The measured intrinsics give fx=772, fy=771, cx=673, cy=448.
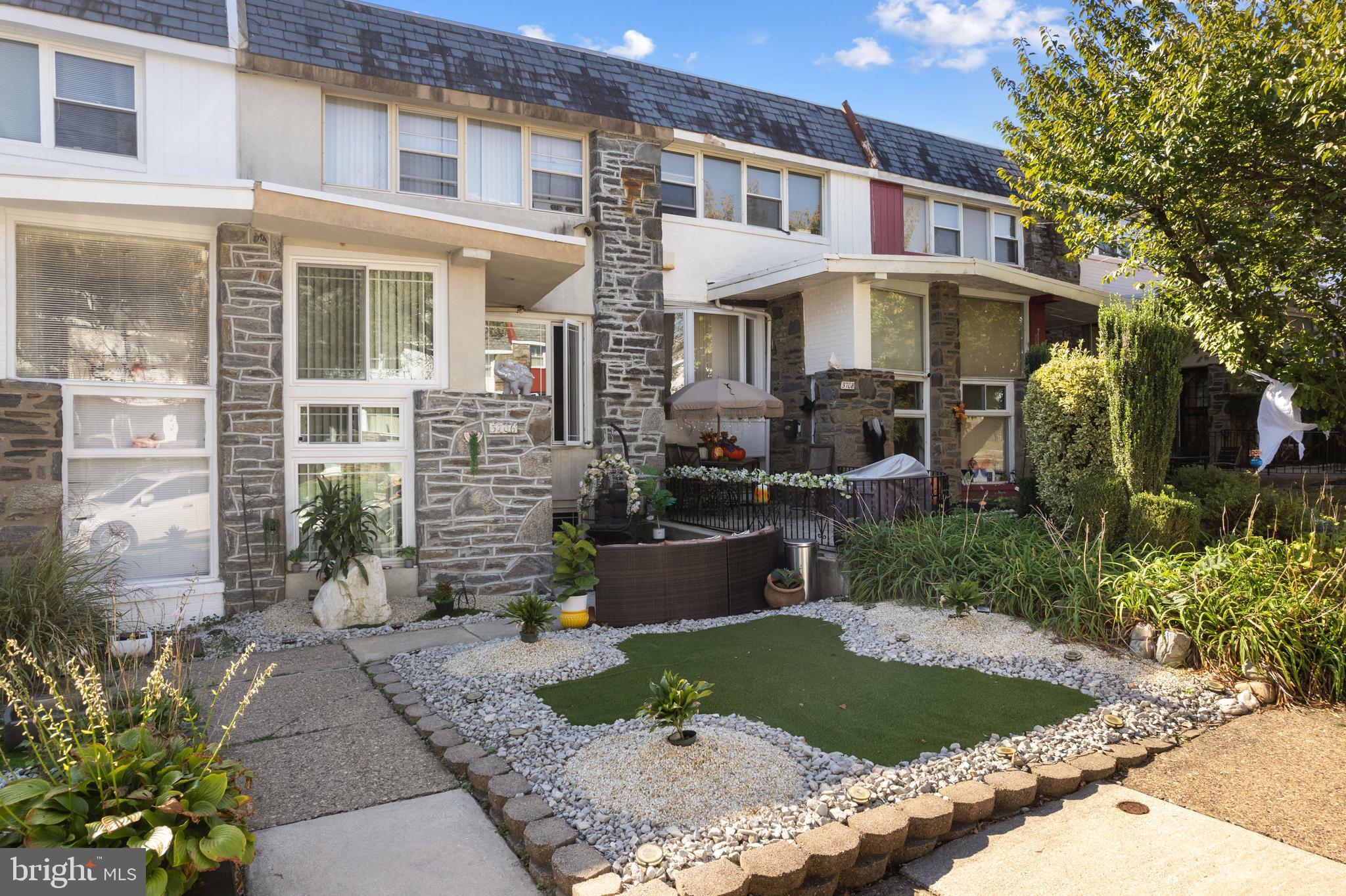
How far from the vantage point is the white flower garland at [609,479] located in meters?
9.63

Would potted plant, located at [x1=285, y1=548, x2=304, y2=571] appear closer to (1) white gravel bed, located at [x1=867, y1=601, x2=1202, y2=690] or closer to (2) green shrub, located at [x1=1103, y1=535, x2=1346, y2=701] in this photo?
(1) white gravel bed, located at [x1=867, y1=601, x2=1202, y2=690]

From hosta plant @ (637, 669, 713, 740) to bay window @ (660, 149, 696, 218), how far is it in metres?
9.77

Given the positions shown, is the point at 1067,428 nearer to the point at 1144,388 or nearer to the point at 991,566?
the point at 1144,388

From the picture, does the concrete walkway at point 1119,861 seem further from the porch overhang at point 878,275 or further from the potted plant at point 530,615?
the porch overhang at point 878,275

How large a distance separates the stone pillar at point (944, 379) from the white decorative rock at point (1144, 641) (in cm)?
751

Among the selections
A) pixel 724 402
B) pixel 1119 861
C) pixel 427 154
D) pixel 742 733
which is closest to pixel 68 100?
pixel 427 154

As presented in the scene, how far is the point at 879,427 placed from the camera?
12.2 metres

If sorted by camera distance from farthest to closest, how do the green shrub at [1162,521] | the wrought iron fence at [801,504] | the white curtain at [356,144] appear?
the white curtain at [356,144], the wrought iron fence at [801,504], the green shrub at [1162,521]

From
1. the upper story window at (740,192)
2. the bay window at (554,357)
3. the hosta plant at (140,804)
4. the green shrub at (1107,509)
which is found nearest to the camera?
the hosta plant at (140,804)

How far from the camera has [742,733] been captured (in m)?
4.25

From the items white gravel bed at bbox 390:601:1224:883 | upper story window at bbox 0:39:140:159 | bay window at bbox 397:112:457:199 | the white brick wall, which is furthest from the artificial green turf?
upper story window at bbox 0:39:140:159

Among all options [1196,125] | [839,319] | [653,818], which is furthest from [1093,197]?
[653,818]

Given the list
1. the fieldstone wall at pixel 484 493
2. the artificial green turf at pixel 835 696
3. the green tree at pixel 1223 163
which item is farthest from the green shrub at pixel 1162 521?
the fieldstone wall at pixel 484 493

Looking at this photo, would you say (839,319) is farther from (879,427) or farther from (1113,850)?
(1113,850)
